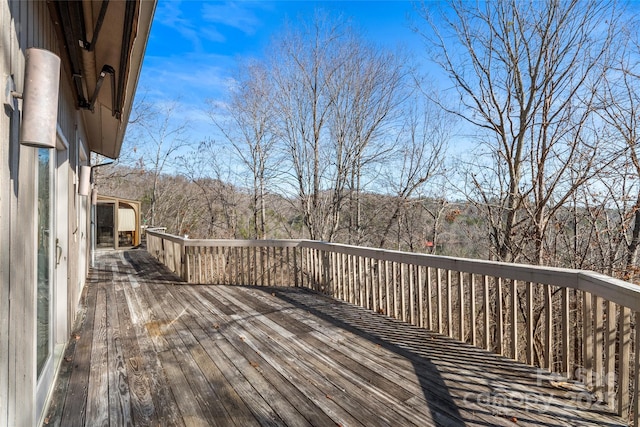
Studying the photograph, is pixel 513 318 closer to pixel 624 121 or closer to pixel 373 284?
pixel 373 284

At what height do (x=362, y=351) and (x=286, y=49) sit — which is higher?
(x=286, y=49)

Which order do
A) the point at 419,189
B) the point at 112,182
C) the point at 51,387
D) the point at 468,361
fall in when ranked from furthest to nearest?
1. the point at 112,182
2. the point at 419,189
3. the point at 468,361
4. the point at 51,387

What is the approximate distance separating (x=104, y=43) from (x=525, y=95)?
613cm

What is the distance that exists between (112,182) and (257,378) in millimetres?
21586

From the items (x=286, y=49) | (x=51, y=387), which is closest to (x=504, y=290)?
(x=51, y=387)

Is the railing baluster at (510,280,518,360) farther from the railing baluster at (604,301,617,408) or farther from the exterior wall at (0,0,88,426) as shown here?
the exterior wall at (0,0,88,426)

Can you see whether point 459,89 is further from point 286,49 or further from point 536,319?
point 286,49

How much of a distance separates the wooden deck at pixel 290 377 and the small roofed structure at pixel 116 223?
9384 millimetres

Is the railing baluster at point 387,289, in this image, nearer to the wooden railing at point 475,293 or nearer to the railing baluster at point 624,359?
the wooden railing at point 475,293

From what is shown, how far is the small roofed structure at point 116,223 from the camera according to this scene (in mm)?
11953

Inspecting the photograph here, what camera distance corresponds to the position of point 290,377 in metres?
2.41

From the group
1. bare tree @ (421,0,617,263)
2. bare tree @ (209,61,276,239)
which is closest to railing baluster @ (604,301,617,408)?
bare tree @ (421,0,617,263)

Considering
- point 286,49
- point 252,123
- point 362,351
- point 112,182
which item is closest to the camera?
point 362,351

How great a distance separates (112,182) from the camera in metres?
19.9
